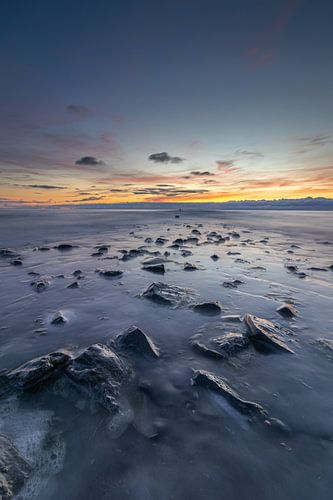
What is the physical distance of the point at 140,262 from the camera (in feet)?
29.5

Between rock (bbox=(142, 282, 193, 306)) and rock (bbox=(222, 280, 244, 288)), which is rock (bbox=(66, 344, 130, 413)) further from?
rock (bbox=(222, 280, 244, 288))

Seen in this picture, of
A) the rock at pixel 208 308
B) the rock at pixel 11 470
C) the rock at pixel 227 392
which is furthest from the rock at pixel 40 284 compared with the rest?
the rock at pixel 227 392

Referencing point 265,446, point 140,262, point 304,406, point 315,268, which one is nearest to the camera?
point 265,446

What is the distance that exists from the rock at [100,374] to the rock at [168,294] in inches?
83.4

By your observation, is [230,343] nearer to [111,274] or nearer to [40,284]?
[111,274]

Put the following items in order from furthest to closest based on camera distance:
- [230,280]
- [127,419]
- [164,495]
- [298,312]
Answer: [230,280]
[298,312]
[127,419]
[164,495]

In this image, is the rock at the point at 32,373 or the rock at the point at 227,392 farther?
the rock at the point at 32,373

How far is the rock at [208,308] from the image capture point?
462 centimetres

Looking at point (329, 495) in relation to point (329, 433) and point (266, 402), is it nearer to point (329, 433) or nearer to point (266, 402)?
point (329, 433)

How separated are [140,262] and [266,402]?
693cm

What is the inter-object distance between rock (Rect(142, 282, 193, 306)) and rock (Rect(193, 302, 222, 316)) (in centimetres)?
47

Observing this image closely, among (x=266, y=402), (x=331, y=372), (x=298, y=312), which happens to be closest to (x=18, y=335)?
(x=266, y=402)

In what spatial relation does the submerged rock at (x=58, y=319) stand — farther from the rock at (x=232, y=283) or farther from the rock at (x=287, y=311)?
the rock at (x=287, y=311)

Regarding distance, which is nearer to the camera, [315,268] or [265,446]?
[265,446]
